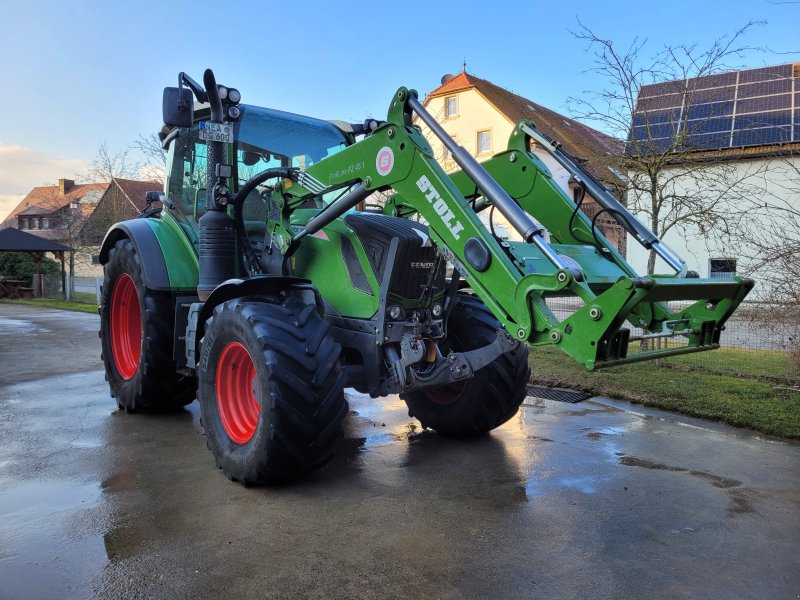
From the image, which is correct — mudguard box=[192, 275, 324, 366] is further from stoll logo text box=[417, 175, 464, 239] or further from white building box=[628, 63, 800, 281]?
white building box=[628, 63, 800, 281]

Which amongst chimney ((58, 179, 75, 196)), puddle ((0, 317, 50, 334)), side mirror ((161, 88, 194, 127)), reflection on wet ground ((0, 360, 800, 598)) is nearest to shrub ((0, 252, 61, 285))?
puddle ((0, 317, 50, 334))

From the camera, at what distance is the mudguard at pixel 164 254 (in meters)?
5.71

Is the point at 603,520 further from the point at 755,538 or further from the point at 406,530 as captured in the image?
the point at 406,530

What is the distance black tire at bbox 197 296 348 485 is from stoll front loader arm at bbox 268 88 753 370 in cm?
86

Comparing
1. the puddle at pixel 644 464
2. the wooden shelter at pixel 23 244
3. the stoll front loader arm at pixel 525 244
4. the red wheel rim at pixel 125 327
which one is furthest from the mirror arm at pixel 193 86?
the wooden shelter at pixel 23 244

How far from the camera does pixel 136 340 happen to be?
673 centimetres

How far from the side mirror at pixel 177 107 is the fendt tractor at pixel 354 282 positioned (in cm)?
1

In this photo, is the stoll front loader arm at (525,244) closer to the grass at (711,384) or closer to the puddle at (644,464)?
the puddle at (644,464)

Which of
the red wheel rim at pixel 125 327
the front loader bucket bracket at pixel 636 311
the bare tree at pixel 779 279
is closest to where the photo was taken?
the front loader bucket bracket at pixel 636 311

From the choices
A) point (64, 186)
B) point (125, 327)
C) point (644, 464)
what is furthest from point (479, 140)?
point (64, 186)

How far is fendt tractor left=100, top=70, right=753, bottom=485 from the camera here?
379cm

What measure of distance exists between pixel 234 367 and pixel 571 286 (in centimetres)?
255

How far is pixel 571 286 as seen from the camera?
340 centimetres

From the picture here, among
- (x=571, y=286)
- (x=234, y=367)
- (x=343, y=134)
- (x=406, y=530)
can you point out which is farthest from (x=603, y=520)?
(x=343, y=134)
